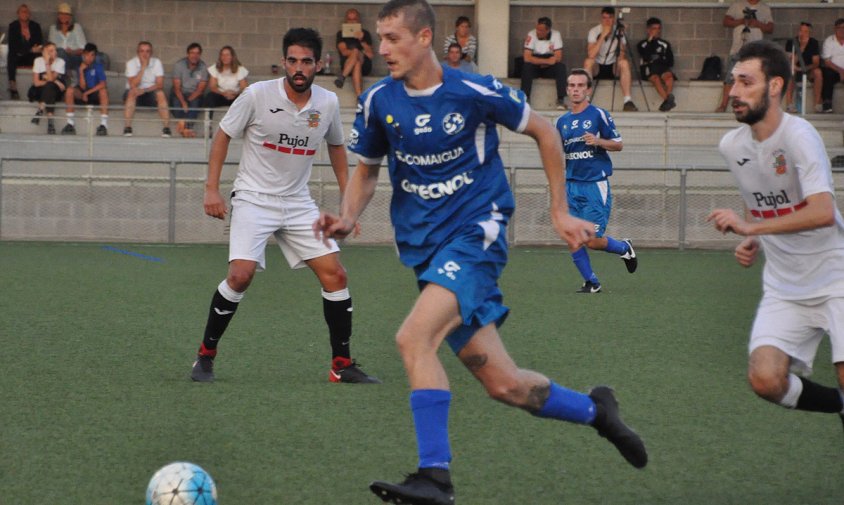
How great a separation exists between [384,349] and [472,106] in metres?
4.03

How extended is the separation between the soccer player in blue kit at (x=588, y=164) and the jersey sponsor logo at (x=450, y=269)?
7.79 meters

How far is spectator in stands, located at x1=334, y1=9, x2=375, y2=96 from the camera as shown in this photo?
2125cm

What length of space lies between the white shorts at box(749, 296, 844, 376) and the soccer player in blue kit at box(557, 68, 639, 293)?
23.3ft

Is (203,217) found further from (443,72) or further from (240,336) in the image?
(443,72)

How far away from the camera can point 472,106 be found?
454cm

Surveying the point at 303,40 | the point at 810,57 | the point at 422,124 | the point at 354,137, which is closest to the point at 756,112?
the point at 422,124

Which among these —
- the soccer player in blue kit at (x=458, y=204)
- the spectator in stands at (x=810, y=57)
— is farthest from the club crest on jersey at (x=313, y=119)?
the spectator in stands at (x=810, y=57)

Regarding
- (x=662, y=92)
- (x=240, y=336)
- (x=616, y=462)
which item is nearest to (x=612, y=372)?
(x=616, y=462)

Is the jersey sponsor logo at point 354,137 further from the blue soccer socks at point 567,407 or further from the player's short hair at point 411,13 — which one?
the blue soccer socks at point 567,407

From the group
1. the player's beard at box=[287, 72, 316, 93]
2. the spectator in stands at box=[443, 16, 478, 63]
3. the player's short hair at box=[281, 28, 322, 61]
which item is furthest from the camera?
the spectator in stands at box=[443, 16, 478, 63]

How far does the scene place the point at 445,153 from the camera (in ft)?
14.9

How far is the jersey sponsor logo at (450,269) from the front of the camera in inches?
171

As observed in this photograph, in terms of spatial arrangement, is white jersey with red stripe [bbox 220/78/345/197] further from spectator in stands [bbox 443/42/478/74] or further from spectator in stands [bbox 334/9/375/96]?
spectator in stands [bbox 334/9/375/96]

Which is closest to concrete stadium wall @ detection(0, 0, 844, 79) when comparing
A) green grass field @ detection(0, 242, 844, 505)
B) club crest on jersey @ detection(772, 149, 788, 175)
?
green grass field @ detection(0, 242, 844, 505)
